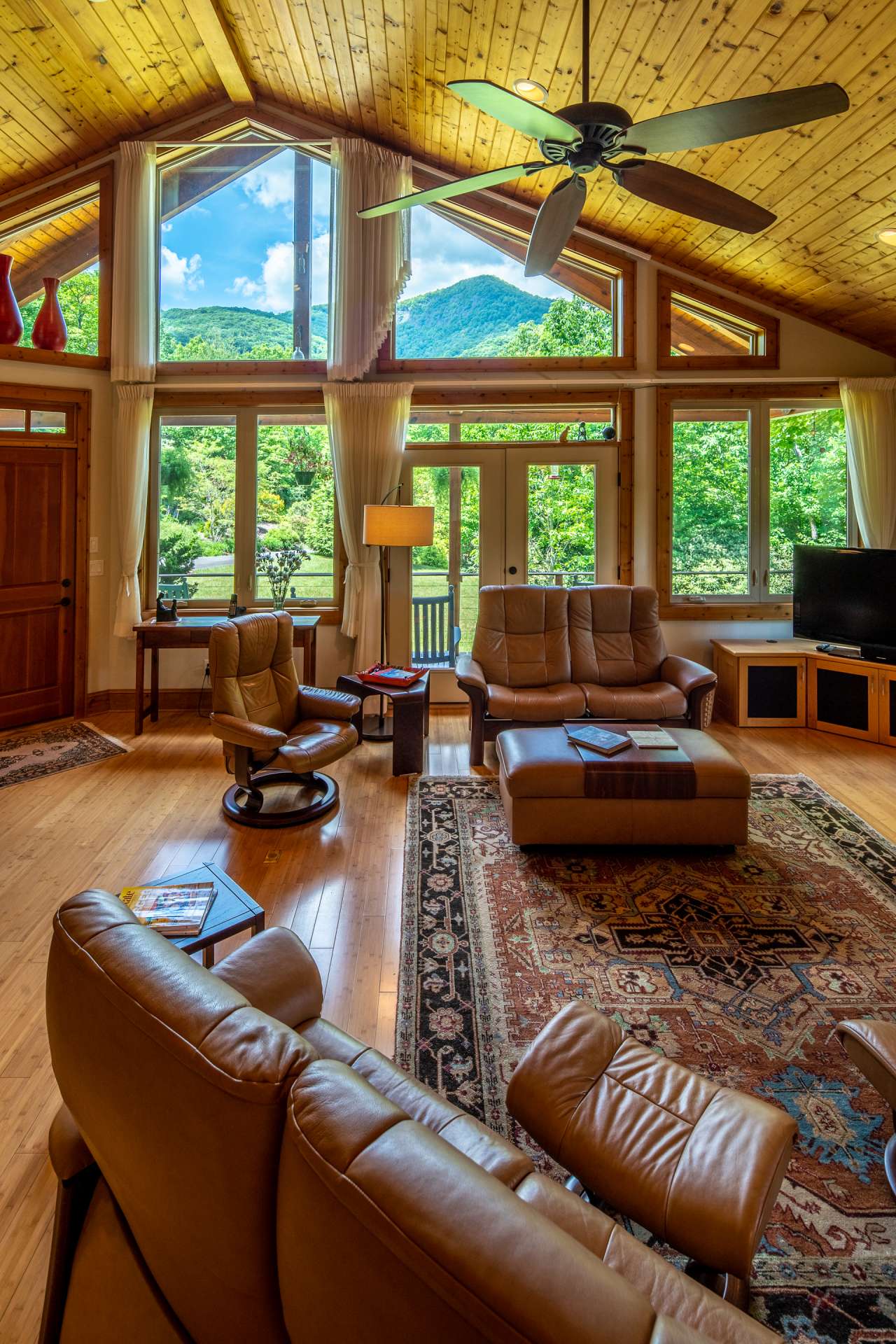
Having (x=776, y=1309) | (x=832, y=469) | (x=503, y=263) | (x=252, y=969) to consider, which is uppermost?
(x=503, y=263)

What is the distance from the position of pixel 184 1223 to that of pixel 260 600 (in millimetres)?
5785

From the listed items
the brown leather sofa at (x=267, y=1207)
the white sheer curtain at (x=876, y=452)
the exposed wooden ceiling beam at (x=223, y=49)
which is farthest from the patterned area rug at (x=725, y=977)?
the exposed wooden ceiling beam at (x=223, y=49)

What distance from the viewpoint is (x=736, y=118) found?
2.38m

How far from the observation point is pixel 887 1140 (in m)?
1.84

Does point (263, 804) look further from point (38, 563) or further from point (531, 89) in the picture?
point (531, 89)

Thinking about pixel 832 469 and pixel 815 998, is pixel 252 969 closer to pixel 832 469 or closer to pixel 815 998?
pixel 815 998

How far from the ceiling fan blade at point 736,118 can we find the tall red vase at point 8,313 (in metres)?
4.64

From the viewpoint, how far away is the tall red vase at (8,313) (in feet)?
17.4

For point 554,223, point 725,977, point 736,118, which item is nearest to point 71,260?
point 554,223

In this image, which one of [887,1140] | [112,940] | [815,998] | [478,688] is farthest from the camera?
[478,688]

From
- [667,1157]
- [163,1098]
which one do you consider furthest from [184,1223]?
[667,1157]

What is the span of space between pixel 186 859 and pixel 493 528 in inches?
151

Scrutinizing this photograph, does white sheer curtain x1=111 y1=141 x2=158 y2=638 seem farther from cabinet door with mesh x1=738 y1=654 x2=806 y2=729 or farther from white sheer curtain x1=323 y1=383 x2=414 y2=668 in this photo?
cabinet door with mesh x1=738 y1=654 x2=806 y2=729

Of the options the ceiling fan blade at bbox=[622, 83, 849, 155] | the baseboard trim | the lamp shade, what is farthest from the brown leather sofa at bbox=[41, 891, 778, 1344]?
the baseboard trim
